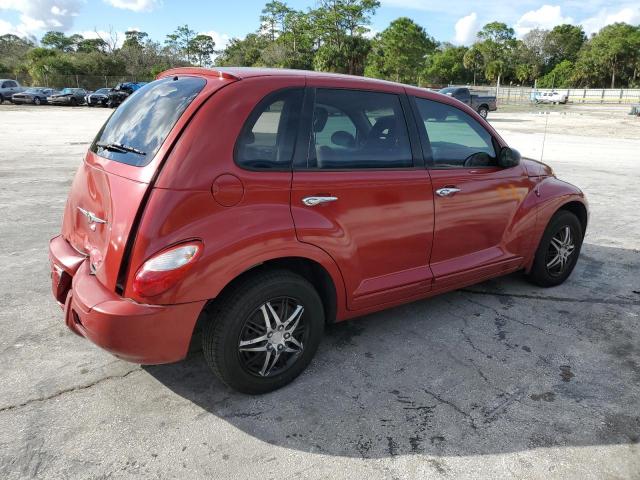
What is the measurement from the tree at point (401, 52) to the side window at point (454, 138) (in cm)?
5320

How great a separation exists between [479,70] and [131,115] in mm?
105728

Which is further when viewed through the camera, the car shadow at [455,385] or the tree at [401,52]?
the tree at [401,52]

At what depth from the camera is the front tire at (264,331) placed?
2.66 meters

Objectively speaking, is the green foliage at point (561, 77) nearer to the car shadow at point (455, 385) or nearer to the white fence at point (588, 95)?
the white fence at point (588, 95)

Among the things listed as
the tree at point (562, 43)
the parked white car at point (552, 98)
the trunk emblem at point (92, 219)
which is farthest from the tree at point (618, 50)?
the trunk emblem at point (92, 219)

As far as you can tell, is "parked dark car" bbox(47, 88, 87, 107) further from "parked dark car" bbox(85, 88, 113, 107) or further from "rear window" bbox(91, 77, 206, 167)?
"rear window" bbox(91, 77, 206, 167)

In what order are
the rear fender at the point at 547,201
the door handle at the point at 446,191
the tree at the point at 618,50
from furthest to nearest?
the tree at the point at 618,50 → the rear fender at the point at 547,201 → the door handle at the point at 446,191

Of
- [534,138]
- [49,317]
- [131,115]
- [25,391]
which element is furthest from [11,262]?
[534,138]

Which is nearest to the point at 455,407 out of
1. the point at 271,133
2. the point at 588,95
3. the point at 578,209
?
the point at 271,133

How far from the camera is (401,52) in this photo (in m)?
54.9

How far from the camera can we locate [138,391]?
115 inches

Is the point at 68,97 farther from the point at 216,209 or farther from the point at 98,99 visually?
the point at 216,209

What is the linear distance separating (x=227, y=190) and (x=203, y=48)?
111 metres

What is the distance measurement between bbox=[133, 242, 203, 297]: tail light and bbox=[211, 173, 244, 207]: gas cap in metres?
0.32
